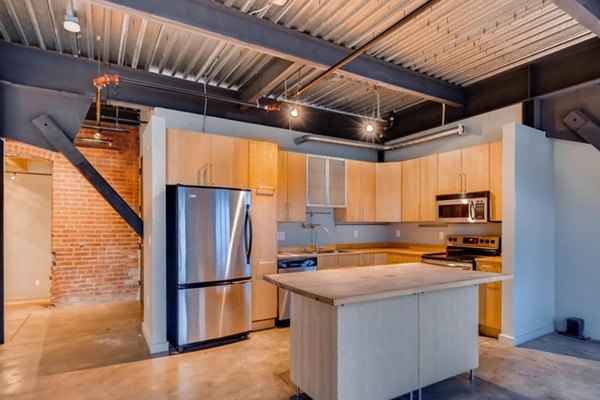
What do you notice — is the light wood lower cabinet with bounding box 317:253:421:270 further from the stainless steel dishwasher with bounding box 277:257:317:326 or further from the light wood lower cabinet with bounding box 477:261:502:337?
the light wood lower cabinet with bounding box 477:261:502:337

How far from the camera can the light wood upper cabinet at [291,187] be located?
4832 millimetres

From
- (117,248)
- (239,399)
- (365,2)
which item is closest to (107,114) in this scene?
(117,248)

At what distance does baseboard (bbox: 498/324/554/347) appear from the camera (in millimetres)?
3775

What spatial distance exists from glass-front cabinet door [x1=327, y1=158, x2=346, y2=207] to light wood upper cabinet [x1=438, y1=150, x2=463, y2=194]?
1455 millimetres

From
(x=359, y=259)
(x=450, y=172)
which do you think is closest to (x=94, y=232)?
(x=359, y=259)

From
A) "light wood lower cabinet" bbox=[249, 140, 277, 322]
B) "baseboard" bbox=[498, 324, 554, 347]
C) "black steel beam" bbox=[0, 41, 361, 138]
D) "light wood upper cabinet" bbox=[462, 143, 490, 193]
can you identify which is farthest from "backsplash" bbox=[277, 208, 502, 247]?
"black steel beam" bbox=[0, 41, 361, 138]

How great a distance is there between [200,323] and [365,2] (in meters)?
3.60

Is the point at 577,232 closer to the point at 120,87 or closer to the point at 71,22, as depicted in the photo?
the point at 71,22

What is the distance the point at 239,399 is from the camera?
2.70m

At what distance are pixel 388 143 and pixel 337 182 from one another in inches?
59.9

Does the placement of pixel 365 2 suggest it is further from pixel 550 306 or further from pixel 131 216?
pixel 550 306

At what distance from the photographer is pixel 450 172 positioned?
4801 mm

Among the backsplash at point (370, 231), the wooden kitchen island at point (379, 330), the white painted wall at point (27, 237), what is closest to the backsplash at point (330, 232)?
the backsplash at point (370, 231)

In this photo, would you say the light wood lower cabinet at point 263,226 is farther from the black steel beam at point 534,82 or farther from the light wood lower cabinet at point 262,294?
the black steel beam at point 534,82
